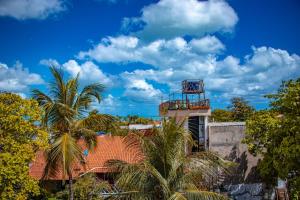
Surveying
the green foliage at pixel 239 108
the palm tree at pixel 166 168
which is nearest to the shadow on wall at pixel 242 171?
the palm tree at pixel 166 168

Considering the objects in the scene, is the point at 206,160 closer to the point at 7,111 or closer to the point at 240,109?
the point at 7,111

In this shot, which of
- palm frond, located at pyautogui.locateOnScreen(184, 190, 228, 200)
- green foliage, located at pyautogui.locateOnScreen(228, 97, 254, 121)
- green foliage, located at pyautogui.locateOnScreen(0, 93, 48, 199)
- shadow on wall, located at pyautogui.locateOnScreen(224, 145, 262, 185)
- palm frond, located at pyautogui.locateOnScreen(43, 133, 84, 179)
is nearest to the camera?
palm frond, located at pyautogui.locateOnScreen(184, 190, 228, 200)

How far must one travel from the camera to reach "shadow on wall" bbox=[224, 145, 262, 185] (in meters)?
20.4

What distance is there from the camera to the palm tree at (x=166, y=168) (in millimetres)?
9781

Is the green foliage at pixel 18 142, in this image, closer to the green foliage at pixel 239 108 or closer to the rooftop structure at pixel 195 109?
the rooftop structure at pixel 195 109

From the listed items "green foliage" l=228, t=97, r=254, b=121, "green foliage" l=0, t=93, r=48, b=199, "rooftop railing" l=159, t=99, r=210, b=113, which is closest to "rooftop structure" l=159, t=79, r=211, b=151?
"rooftop railing" l=159, t=99, r=210, b=113

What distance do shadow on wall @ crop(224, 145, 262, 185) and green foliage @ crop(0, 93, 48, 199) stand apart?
10.5 m

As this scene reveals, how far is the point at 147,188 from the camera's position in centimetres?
991

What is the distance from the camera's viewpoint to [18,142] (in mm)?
14031

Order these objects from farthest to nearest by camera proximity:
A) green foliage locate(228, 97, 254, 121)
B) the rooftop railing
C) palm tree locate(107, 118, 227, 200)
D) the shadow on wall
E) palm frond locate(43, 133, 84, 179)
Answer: green foliage locate(228, 97, 254, 121), the rooftop railing, the shadow on wall, palm frond locate(43, 133, 84, 179), palm tree locate(107, 118, 227, 200)

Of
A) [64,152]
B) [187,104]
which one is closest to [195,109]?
[187,104]

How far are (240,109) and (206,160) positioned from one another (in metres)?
33.2

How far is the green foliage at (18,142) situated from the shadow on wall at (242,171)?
10508 mm

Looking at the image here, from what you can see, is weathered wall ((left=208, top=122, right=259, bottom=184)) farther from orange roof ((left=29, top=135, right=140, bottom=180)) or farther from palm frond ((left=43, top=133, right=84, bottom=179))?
palm frond ((left=43, top=133, right=84, bottom=179))
